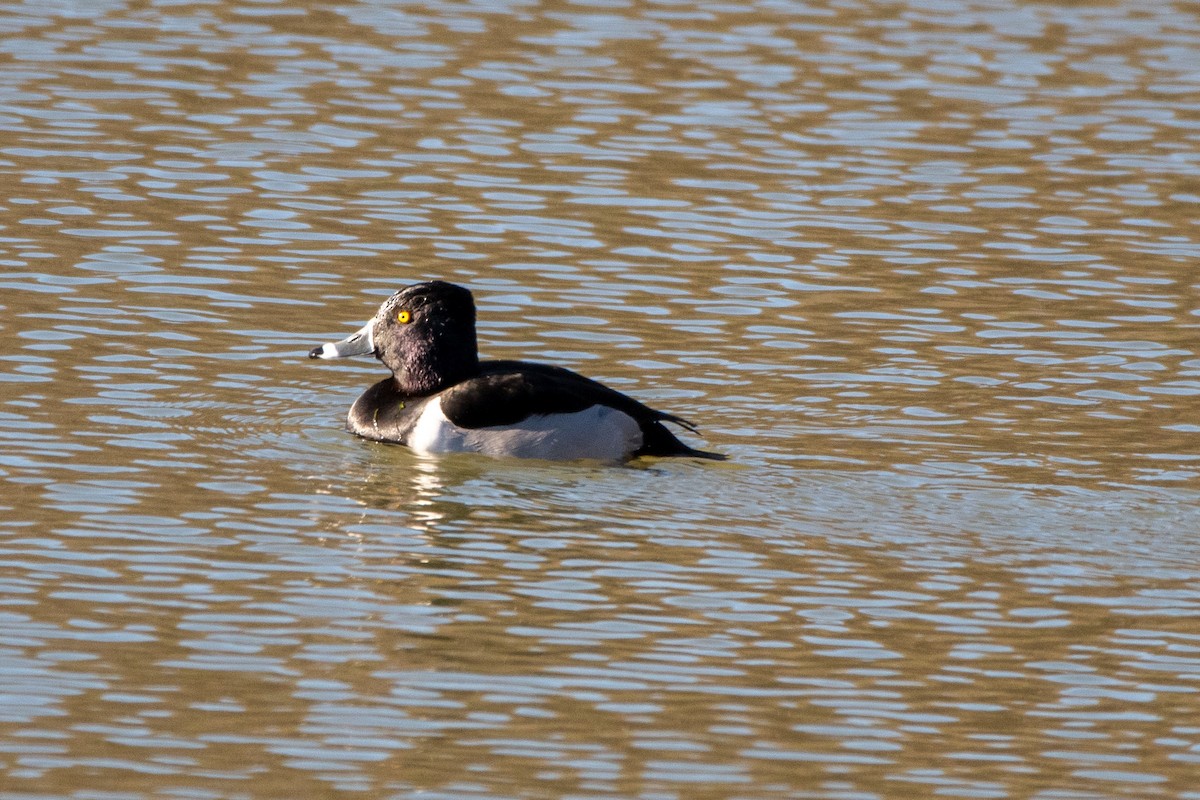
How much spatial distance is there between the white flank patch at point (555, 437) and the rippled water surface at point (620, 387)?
116 mm

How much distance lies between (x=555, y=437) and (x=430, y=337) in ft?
3.66

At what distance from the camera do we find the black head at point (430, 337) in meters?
12.0

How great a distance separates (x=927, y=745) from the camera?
770 centimetres

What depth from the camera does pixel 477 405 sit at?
11.4 meters

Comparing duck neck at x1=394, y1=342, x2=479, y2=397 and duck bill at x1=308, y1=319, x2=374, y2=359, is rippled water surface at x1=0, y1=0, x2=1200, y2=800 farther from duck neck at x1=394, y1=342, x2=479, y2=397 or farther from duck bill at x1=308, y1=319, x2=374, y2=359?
duck neck at x1=394, y1=342, x2=479, y2=397

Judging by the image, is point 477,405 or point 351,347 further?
point 351,347

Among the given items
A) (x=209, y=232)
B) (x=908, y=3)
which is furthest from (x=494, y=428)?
(x=908, y=3)

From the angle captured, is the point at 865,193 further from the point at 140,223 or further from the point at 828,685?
the point at 828,685

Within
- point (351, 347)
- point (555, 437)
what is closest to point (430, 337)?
point (351, 347)

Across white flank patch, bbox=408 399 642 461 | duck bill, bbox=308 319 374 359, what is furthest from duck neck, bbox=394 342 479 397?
white flank patch, bbox=408 399 642 461

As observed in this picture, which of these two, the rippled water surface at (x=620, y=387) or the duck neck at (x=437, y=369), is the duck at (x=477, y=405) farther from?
the rippled water surface at (x=620, y=387)

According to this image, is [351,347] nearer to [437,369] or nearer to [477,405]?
[437,369]

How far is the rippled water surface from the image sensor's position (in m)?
7.76

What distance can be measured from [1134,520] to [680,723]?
345cm
